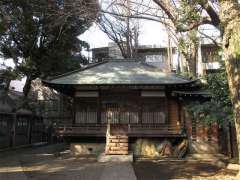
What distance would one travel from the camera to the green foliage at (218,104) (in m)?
14.2

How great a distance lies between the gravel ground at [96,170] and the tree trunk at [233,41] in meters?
3.88

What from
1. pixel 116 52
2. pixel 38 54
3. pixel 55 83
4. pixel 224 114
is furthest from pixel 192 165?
pixel 116 52

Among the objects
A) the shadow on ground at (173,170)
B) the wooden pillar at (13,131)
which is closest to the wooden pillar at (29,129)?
the wooden pillar at (13,131)

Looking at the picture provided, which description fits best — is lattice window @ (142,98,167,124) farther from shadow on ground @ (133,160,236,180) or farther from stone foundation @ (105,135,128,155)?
shadow on ground @ (133,160,236,180)

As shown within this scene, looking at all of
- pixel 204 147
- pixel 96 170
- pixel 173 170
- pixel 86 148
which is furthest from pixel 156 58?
pixel 96 170

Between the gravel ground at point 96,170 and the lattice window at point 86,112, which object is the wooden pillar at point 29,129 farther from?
the gravel ground at point 96,170

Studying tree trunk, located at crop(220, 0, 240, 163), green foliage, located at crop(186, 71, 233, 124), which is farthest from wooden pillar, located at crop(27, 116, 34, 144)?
tree trunk, located at crop(220, 0, 240, 163)

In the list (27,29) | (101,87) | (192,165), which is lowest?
(192,165)

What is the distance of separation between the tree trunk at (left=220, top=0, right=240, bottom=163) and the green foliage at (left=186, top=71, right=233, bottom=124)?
3.88 metres

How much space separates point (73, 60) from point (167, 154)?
13574 mm

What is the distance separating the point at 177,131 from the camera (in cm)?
2047

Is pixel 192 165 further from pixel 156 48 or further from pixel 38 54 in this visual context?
pixel 156 48

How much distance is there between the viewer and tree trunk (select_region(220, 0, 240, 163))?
9.91m

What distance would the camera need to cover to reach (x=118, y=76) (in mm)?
21984
